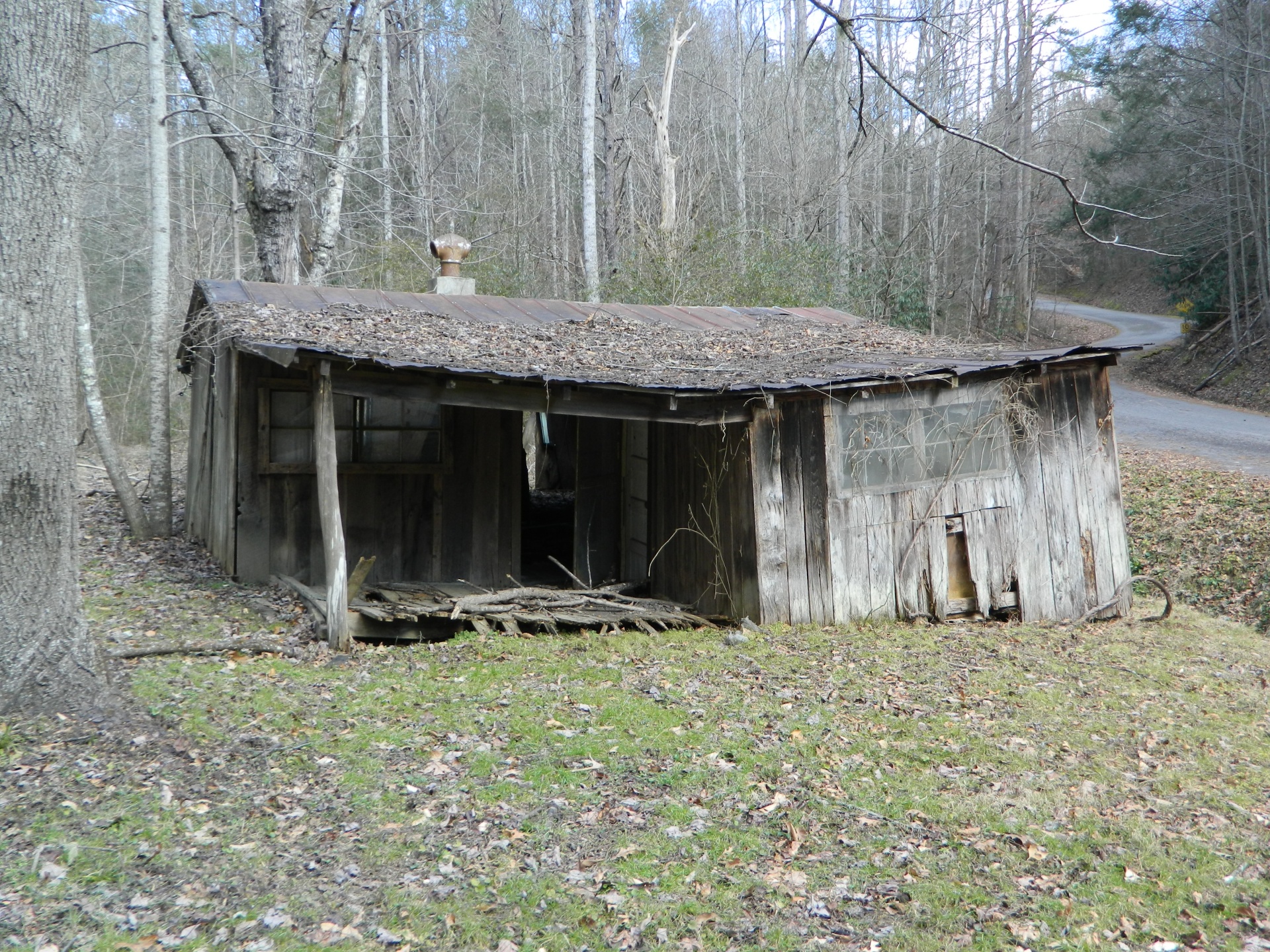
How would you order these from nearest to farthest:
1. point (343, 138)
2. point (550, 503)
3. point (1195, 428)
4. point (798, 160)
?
point (550, 503) → point (343, 138) → point (1195, 428) → point (798, 160)

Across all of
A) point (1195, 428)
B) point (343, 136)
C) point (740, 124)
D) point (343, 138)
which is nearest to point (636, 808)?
point (343, 138)

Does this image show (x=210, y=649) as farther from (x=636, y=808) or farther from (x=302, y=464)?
→ (x=636, y=808)

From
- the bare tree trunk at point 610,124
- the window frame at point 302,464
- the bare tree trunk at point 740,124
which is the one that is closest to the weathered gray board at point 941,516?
the window frame at point 302,464

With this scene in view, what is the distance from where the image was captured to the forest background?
674 inches

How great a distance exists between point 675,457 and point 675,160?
10.4 metres

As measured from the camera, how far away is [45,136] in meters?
4.57

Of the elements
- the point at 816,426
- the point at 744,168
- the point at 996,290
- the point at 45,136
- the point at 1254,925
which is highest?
the point at 744,168

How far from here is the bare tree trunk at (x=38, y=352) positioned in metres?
4.50

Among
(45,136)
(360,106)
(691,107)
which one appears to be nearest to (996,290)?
(691,107)

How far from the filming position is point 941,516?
341 inches

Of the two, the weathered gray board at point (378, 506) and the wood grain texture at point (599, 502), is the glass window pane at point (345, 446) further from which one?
the wood grain texture at point (599, 502)

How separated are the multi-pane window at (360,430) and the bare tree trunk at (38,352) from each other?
173 inches

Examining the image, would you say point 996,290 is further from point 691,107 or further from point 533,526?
point 533,526

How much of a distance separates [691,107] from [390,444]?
17291 millimetres
